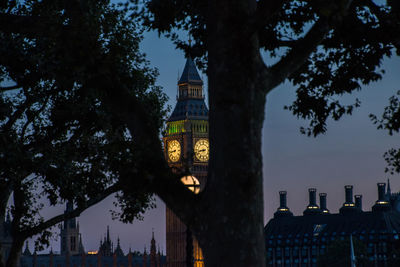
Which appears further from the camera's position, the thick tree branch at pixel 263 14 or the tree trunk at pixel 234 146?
the thick tree branch at pixel 263 14

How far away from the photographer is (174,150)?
198m

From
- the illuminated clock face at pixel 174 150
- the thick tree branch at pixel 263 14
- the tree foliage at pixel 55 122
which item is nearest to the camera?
the thick tree branch at pixel 263 14

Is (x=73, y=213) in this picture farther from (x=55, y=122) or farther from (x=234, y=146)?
(x=234, y=146)

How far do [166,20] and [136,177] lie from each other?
486 cm

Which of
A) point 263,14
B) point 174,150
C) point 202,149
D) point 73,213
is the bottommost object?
point 73,213

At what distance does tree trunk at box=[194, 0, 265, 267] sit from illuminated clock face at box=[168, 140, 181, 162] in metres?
184

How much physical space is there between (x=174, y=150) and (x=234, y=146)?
186189 mm

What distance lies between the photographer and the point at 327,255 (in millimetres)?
170375

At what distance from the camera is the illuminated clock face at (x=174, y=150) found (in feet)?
647

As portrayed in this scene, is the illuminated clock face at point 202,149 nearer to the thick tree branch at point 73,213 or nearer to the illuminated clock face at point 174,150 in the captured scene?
the illuminated clock face at point 174,150

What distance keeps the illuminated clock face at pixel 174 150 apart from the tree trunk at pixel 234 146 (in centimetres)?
18378

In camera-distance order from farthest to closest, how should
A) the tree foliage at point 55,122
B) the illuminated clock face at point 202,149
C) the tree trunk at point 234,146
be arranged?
the illuminated clock face at point 202,149
the tree foliage at point 55,122
the tree trunk at point 234,146

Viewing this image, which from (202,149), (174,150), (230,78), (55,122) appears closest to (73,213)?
(55,122)

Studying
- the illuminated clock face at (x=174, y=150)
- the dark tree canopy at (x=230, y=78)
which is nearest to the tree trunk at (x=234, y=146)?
the dark tree canopy at (x=230, y=78)
